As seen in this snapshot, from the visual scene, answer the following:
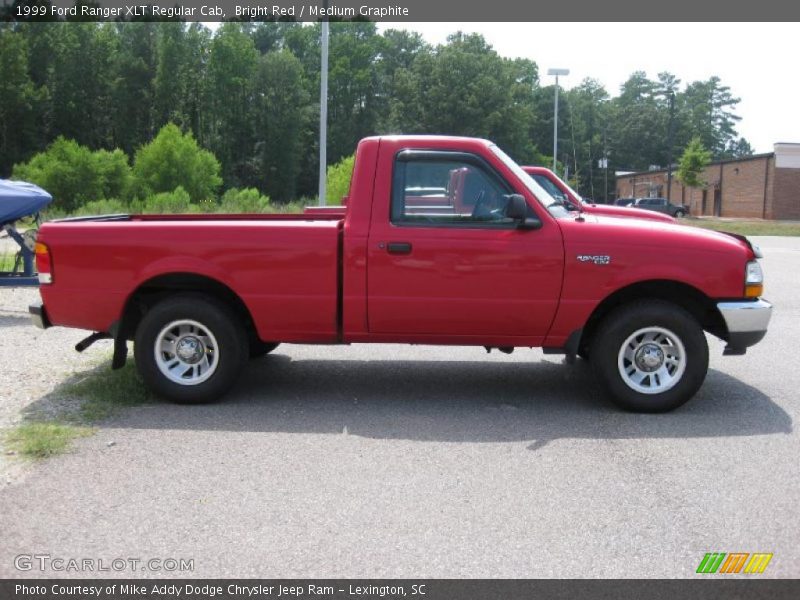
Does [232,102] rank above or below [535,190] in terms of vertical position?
above

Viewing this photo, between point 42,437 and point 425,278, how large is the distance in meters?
2.93

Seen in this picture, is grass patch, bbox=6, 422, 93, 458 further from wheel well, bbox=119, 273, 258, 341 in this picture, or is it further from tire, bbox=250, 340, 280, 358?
tire, bbox=250, 340, 280, 358

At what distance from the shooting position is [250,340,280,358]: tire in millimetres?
8031

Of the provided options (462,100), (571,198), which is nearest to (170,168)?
(571,198)

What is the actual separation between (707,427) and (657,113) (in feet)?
396

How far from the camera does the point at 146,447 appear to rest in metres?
5.55

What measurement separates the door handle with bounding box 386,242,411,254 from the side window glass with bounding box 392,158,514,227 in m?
0.19

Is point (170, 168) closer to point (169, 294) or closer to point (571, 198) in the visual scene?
point (571, 198)

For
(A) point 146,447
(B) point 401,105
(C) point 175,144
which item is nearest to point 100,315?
(A) point 146,447

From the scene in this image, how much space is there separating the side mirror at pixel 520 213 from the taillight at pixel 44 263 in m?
3.61

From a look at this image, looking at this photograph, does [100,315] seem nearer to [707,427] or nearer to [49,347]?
[49,347]

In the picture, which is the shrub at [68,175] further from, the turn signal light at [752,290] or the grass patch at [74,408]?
the turn signal light at [752,290]

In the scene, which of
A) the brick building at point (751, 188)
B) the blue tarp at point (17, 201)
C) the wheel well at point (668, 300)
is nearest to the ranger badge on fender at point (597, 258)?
the wheel well at point (668, 300)

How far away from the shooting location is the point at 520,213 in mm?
6242
